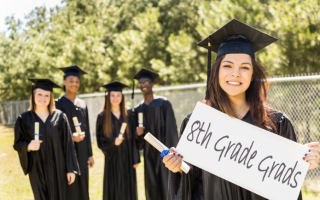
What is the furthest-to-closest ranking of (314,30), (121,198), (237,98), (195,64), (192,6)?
1. (192,6)
2. (195,64)
3. (314,30)
4. (121,198)
5. (237,98)

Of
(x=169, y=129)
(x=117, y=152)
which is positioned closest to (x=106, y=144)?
(x=117, y=152)

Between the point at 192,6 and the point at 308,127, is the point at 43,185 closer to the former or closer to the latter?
the point at 308,127

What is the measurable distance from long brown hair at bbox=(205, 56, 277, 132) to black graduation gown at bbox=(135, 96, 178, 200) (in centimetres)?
312

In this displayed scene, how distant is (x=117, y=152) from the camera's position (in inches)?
201

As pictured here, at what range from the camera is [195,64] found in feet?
31.8

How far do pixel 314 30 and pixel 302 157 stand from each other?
16.5 feet

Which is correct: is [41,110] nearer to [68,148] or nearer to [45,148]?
[45,148]

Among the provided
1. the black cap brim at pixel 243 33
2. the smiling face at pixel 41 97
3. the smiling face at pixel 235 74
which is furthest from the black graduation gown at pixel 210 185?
the smiling face at pixel 41 97

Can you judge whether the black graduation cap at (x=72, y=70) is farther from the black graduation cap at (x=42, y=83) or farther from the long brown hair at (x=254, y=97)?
the long brown hair at (x=254, y=97)

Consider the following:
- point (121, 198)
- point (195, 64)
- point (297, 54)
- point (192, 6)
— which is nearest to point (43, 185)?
point (121, 198)

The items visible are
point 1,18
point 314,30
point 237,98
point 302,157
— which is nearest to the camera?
point 302,157

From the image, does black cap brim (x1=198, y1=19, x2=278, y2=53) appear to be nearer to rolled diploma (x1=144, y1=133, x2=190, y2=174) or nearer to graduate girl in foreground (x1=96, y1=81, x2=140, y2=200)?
rolled diploma (x1=144, y1=133, x2=190, y2=174)

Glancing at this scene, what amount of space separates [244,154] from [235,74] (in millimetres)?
499

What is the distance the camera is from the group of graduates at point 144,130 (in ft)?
6.51
